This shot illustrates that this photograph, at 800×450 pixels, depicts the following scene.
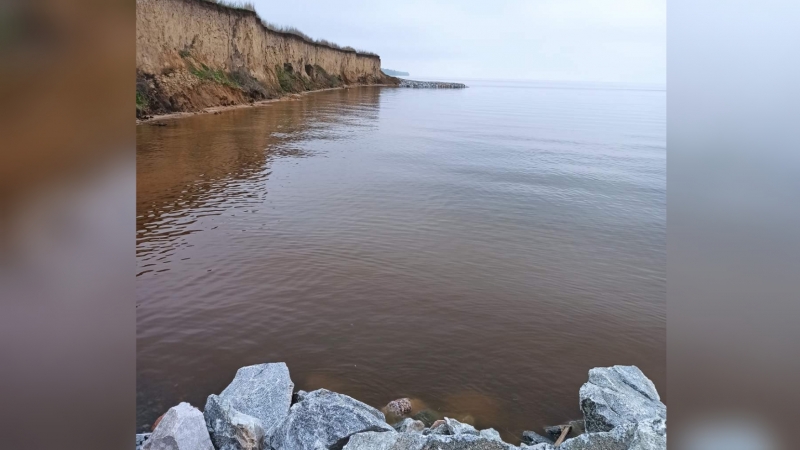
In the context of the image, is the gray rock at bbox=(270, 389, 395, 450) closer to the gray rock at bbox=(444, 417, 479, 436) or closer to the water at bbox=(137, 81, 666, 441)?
the gray rock at bbox=(444, 417, 479, 436)

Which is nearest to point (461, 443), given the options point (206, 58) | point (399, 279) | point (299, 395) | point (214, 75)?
point (299, 395)

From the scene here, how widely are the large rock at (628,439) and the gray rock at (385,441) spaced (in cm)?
60

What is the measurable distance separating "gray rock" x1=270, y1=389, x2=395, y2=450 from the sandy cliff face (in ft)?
40.8

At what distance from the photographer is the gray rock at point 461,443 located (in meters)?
2.29

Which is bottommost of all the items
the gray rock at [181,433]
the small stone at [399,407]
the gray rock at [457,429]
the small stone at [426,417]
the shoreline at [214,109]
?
the small stone at [426,417]

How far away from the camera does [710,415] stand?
2.68ft

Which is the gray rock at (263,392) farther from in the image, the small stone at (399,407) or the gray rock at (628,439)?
the gray rock at (628,439)

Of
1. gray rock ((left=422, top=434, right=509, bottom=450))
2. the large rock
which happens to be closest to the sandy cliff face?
gray rock ((left=422, top=434, right=509, bottom=450))

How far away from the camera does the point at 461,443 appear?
230 centimetres

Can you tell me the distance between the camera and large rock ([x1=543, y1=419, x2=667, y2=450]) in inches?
90.7

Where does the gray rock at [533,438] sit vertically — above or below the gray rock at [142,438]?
below

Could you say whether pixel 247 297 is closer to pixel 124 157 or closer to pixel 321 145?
pixel 124 157

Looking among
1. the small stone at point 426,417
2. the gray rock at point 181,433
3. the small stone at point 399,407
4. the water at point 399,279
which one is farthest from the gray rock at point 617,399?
the gray rock at point 181,433

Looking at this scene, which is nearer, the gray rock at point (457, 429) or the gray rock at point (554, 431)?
the gray rock at point (457, 429)
